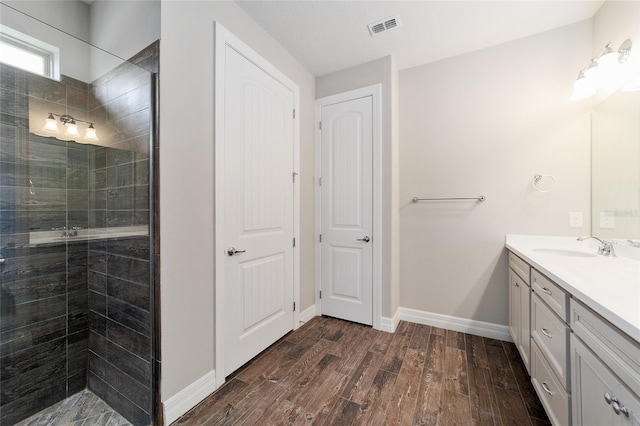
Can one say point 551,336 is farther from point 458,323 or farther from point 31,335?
point 31,335

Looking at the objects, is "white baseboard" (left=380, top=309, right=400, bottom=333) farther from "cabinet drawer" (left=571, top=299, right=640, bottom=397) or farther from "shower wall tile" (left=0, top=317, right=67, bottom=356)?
"shower wall tile" (left=0, top=317, right=67, bottom=356)

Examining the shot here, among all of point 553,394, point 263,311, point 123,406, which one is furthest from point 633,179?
point 123,406

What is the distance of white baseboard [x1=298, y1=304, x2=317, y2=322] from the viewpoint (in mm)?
2562

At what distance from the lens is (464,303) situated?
2422 mm

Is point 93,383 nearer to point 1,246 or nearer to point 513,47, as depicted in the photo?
point 1,246

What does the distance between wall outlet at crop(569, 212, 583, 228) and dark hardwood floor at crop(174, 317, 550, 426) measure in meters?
1.13

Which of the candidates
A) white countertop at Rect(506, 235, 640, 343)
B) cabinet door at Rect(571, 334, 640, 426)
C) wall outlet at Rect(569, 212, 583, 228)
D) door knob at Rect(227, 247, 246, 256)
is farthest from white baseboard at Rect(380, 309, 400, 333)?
wall outlet at Rect(569, 212, 583, 228)

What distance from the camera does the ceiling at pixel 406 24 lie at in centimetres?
183

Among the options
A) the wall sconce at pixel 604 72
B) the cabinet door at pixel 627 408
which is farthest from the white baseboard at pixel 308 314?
the wall sconce at pixel 604 72

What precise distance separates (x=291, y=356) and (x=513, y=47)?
3.27 meters

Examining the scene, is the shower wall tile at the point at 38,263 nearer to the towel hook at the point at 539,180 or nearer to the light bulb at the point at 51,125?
the light bulb at the point at 51,125

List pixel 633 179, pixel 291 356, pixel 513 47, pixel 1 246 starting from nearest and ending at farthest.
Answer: pixel 1 246 → pixel 633 179 → pixel 291 356 → pixel 513 47

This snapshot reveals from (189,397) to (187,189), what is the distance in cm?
122

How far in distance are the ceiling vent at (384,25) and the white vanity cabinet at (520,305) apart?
2014mm
